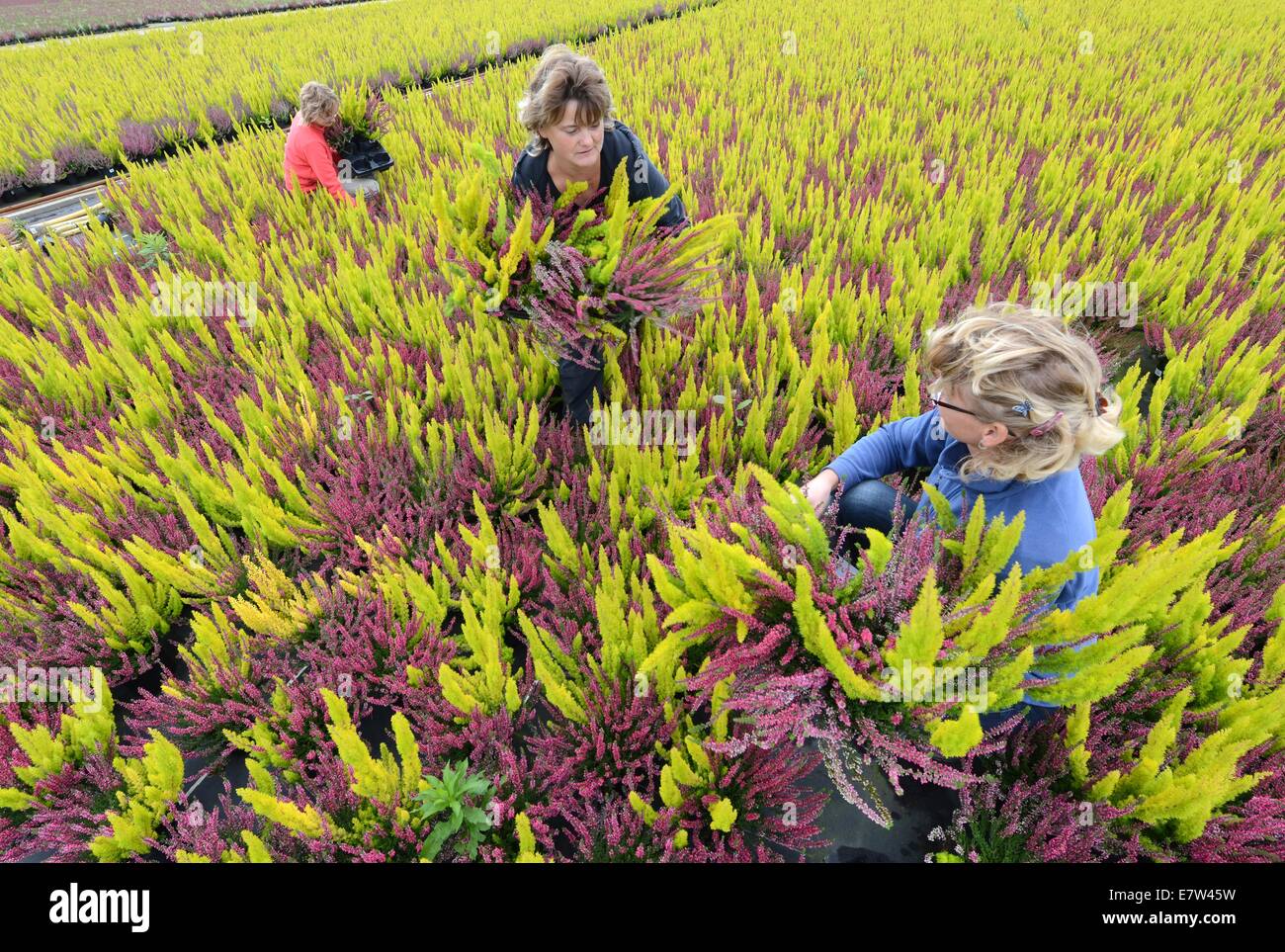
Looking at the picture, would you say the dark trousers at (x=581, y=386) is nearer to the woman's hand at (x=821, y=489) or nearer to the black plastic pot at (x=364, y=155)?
the woman's hand at (x=821, y=489)

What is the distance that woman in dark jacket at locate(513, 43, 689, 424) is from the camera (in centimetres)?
180

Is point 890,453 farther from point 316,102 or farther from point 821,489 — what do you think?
point 316,102

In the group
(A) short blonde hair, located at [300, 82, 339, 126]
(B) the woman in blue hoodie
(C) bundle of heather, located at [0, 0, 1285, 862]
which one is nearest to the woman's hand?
(C) bundle of heather, located at [0, 0, 1285, 862]

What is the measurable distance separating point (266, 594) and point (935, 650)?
5.46 ft

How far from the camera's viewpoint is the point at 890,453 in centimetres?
171

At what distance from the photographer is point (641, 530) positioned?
5.88 ft

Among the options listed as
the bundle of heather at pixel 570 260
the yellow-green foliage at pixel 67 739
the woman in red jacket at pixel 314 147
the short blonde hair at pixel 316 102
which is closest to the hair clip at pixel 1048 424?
the bundle of heather at pixel 570 260

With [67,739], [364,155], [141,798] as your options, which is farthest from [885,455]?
[364,155]

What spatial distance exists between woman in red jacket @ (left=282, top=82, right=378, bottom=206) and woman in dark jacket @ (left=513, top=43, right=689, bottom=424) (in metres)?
2.20

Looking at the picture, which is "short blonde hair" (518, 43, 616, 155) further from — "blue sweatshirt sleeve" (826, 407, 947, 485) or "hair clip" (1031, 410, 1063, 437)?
"hair clip" (1031, 410, 1063, 437)

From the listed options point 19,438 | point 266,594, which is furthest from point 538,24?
point 266,594

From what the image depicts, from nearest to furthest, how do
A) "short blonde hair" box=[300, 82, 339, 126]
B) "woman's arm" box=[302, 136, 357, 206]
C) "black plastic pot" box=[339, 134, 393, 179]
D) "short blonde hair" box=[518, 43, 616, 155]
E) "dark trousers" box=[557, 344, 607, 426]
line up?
"short blonde hair" box=[518, 43, 616, 155] < "dark trousers" box=[557, 344, 607, 426] < "short blonde hair" box=[300, 82, 339, 126] < "woman's arm" box=[302, 136, 357, 206] < "black plastic pot" box=[339, 134, 393, 179]

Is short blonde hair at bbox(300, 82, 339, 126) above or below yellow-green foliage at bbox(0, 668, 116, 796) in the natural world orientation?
above

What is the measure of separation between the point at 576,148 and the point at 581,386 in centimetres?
79
